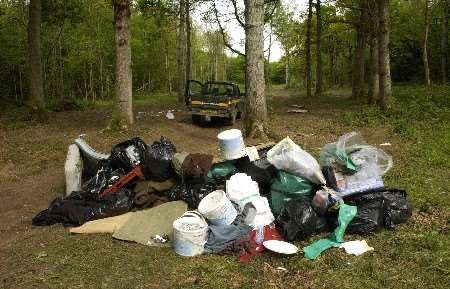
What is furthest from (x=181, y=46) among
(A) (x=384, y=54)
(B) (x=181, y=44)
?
(A) (x=384, y=54)

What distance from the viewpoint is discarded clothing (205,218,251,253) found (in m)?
5.48

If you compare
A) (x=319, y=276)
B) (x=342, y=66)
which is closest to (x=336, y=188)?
(x=319, y=276)

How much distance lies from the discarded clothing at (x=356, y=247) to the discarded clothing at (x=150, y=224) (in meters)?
2.11

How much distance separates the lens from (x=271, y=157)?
6.62m

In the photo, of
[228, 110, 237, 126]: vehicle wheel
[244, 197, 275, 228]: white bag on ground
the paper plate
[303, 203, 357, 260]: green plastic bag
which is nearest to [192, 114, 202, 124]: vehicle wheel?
[228, 110, 237, 126]: vehicle wheel

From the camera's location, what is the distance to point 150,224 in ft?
20.6

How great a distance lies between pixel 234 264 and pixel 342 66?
173 feet

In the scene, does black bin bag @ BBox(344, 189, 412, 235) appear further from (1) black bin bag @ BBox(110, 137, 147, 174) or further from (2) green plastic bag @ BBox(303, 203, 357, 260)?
(1) black bin bag @ BBox(110, 137, 147, 174)

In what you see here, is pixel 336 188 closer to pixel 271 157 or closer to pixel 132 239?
pixel 271 157

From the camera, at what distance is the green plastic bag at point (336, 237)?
5.30 metres

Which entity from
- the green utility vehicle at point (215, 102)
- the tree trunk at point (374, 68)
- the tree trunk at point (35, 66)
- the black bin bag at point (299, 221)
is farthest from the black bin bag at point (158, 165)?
the tree trunk at point (374, 68)

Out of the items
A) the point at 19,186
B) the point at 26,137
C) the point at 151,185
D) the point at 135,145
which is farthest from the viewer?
the point at 26,137

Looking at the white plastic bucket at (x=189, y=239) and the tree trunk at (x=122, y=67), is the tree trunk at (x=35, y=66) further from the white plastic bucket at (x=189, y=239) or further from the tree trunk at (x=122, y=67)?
the white plastic bucket at (x=189, y=239)

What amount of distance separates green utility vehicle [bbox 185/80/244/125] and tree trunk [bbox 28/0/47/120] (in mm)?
5068
